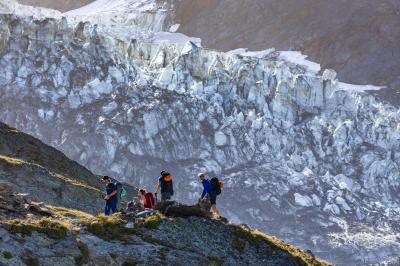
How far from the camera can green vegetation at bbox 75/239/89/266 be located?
24536mm

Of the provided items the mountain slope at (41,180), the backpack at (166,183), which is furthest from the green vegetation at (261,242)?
the mountain slope at (41,180)

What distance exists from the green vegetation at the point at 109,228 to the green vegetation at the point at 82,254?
3.58ft

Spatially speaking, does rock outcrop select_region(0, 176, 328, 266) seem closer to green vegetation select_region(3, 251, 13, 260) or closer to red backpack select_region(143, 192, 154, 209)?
green vegetation select_region(3, 251, 13, 260)

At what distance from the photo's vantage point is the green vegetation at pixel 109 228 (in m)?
26.6

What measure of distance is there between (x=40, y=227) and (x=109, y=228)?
2988 mm

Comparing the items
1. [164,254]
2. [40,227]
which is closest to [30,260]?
[40,227]

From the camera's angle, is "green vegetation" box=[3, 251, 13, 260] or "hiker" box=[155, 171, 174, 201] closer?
"green vegetation" box=[3, 251, 13, 260]

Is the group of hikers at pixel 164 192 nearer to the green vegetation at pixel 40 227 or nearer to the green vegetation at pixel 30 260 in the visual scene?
the green vegetation at pixel 40 227

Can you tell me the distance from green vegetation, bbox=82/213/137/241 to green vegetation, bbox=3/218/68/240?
4.33 feet

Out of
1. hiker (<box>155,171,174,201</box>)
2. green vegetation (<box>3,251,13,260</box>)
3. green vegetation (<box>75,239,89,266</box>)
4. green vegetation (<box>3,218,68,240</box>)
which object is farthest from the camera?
hiker (<box>155,171,174,201</box>)

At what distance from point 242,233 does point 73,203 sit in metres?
19.7

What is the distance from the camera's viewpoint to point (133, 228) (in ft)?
91.1

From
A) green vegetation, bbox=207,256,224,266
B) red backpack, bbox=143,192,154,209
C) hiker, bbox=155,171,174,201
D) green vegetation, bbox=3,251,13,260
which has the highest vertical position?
hiker, bbox=155,171,174,201

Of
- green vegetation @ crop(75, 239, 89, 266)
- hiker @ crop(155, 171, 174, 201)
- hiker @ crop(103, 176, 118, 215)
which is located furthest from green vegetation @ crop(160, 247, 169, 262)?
hiker @ crop(155, 171, 174, 201)
